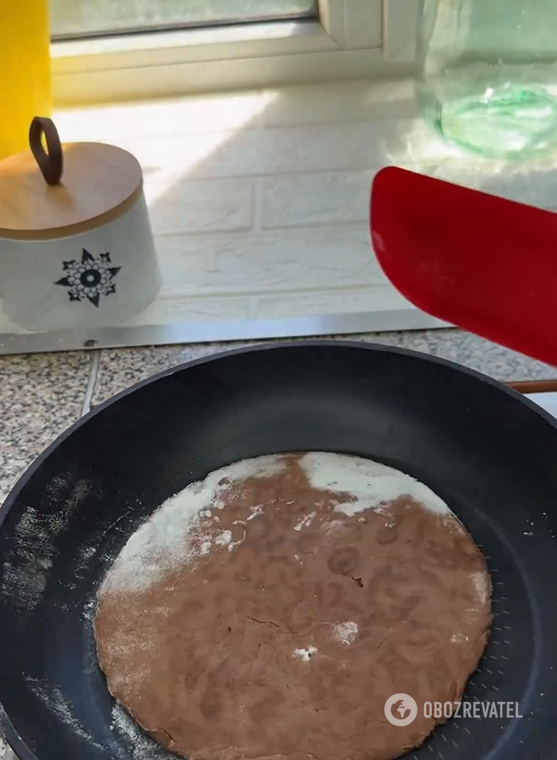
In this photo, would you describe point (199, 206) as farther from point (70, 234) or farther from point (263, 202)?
point (70, 234)

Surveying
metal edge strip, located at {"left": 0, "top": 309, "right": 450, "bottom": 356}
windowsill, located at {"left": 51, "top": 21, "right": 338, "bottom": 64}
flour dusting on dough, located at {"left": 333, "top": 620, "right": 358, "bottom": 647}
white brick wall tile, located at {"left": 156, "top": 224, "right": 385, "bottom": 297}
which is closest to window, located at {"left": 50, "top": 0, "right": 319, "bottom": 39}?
windowsill, located at {"left": 51, "top": 21, "right": 338, "bottom": 64}

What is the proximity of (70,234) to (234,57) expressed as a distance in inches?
16.3

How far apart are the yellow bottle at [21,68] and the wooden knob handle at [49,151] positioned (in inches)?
6.3

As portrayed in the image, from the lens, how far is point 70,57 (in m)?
0.86

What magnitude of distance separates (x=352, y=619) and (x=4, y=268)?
14.0 inches

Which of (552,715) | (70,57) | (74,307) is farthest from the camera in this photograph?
(70,57)

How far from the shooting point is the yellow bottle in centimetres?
67

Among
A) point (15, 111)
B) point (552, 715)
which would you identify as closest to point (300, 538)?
point (552, 715)

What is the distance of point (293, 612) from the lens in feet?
1.38

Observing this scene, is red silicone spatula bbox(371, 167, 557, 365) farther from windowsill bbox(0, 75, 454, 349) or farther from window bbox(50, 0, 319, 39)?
window bbox(50, 0, 319, 39)

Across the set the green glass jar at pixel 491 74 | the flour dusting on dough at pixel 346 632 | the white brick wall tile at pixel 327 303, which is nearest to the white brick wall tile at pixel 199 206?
the white brick wall tile at pixel 327 303

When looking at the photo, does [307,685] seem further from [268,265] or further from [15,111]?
[15,111]

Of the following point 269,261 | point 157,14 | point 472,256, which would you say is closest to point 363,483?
point 472,256

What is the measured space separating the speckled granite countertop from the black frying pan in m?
0.09
